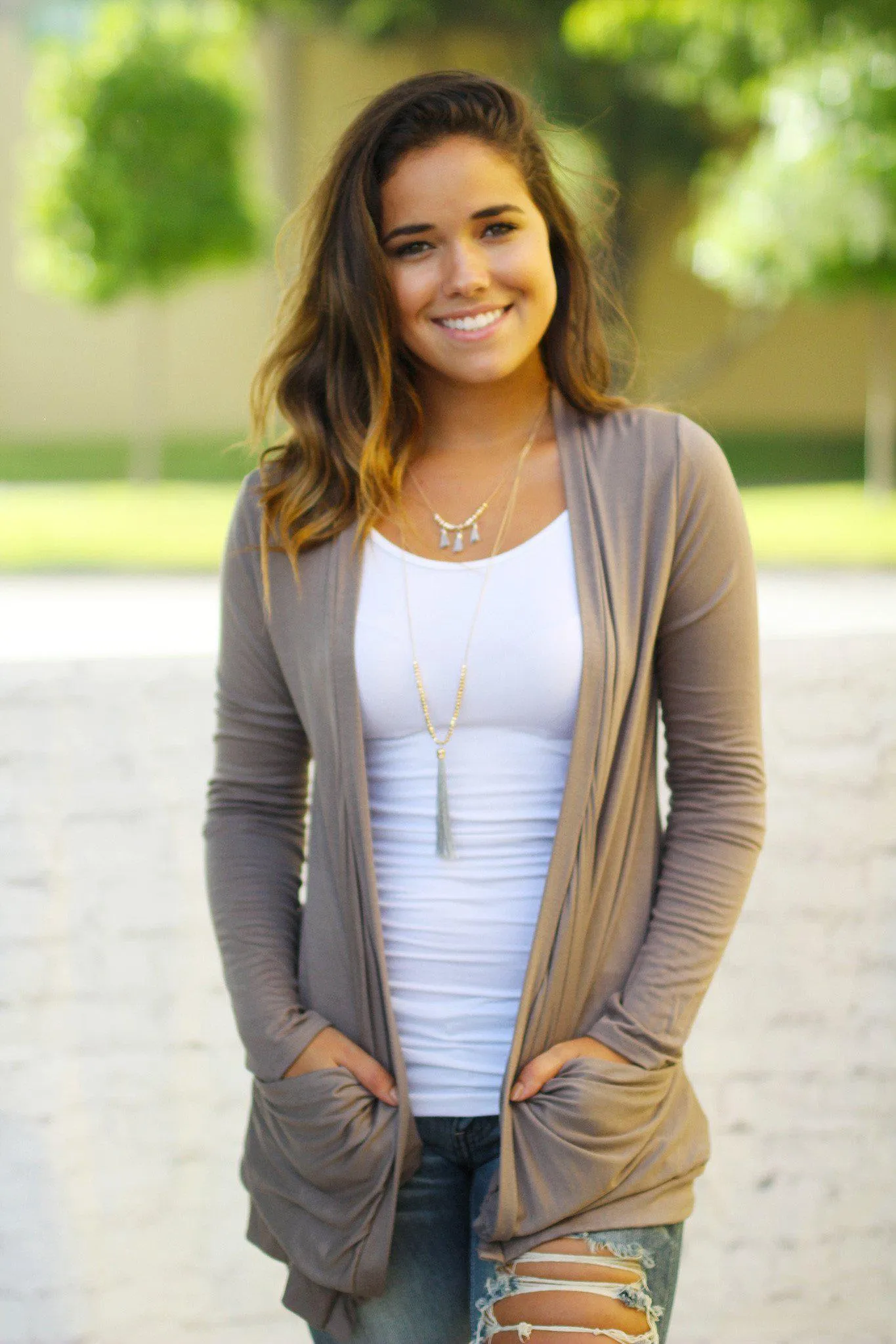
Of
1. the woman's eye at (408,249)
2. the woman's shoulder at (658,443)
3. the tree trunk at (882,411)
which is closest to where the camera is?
the woman's shoulder at (658,443)

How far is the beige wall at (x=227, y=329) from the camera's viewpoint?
26.1 metres

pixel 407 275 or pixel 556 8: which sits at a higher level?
pixel 556 8

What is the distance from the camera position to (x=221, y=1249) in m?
2.74

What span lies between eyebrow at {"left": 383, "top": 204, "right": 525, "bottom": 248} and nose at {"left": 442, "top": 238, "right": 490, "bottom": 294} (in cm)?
3

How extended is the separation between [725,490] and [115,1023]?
1.48 metres

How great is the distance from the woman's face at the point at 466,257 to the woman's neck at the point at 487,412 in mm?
64

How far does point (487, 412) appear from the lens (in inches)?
76.6

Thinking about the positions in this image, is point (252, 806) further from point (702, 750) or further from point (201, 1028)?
point (201, 1028)

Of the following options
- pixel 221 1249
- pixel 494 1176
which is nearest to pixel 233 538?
pixel 494 1176

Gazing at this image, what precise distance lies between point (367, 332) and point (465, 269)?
164 millimetres

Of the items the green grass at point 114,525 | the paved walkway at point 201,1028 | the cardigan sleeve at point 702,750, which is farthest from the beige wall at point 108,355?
the cardigan sleeve at point 702,750

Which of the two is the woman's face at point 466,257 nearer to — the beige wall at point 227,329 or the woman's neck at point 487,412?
the woman's neck at point 487,412

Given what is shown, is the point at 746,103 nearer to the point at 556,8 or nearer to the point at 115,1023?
the point at 115,1023

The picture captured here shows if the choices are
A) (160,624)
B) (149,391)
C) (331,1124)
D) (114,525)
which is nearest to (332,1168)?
(331,1124)
